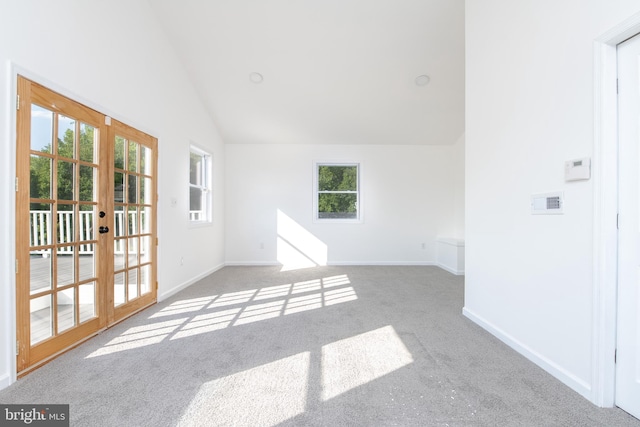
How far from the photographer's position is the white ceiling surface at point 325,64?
3502 mm

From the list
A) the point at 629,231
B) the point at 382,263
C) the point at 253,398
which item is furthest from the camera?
the point at 382,263

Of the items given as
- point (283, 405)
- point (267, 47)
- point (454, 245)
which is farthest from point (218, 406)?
point (454, 245)

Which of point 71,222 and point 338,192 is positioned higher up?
point 338,192

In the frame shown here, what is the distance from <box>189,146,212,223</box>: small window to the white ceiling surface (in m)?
0.75

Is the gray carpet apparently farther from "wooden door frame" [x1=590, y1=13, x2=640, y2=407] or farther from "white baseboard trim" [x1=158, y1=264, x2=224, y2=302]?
"white baseboard trim" [x1=158, y1=264, x2=224, y2=302]

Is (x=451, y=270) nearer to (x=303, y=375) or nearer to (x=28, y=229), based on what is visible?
(x=303, y=375)

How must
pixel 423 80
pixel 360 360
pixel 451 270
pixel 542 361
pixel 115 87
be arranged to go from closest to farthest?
pixel 542 361 → pixel 360 360 → pixel 115 87 → pixel 423 80 → pixel 451 270

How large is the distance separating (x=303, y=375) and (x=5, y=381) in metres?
1.74

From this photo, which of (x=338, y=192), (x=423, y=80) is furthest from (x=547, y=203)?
(x=338, y=192)

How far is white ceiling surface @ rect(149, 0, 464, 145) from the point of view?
11.5ft

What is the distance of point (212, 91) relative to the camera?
464cm

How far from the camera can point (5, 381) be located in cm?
177

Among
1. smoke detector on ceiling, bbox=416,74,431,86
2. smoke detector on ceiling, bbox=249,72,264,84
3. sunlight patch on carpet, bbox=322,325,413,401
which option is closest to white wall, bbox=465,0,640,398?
sunlight patch on carpet, bbox=322,325,413,401

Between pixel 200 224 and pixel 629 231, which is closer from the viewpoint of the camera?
pixel 629 231
